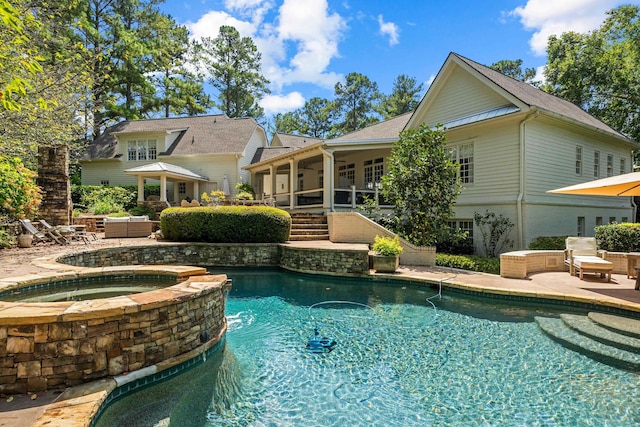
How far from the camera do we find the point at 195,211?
1220cm

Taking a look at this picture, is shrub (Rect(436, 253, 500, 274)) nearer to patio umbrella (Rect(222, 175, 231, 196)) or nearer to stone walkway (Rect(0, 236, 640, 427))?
stone walkway (Rect(0, 236, 640, 427))

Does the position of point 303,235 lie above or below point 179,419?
above

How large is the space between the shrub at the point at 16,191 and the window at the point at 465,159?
50.6ft

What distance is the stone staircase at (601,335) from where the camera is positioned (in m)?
4.69

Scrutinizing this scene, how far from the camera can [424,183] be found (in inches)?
429

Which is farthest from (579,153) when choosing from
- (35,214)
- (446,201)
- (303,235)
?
(35,214)

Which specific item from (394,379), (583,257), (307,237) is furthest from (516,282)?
(307,237)

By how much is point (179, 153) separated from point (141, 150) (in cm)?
335

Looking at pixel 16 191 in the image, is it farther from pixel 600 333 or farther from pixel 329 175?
pixel 600 333

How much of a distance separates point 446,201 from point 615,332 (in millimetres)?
6122

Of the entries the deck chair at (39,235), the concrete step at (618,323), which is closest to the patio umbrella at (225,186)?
the deck chair at (39,235)

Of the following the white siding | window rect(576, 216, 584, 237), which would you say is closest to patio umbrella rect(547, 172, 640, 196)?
the white siding

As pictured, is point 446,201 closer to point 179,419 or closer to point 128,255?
point 179,419

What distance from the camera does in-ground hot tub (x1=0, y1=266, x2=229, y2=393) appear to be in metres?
3.20
